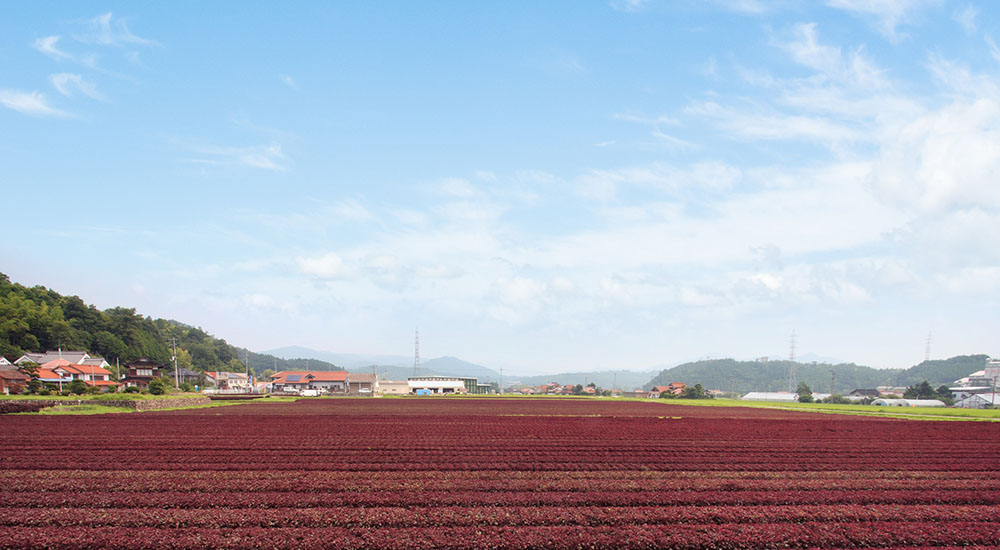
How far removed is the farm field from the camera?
1433cm

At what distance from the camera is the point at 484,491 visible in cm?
1850

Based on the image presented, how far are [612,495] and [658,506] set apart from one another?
5.32 ft

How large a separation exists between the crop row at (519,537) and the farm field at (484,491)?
0.20 feet

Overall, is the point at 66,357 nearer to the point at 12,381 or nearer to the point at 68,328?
the point at 68,328

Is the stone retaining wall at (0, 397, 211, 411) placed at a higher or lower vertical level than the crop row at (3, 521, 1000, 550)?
lower

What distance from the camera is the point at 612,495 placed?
18.3 meters

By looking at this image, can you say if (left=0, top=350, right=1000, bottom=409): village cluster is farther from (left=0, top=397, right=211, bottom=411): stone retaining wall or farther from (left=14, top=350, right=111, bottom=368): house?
(left=0, top=397, right=211, bottom=411): stone retaining wall

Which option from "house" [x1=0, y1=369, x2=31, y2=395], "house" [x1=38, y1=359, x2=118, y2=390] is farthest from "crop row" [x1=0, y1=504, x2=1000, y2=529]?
"house" [x1=38, y1=359, x2=118, y2=390]

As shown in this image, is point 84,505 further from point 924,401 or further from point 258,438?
point 924,401

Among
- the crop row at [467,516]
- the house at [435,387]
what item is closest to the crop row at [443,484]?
the crop row at [467,516]

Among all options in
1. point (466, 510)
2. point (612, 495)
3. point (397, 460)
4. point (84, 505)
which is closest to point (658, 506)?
point (612, 495)

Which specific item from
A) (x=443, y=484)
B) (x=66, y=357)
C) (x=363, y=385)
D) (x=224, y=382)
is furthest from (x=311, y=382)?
(x=443, y=484)

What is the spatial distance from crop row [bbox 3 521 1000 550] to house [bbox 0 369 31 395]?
258ft

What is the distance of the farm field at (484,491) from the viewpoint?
47.0 feet
